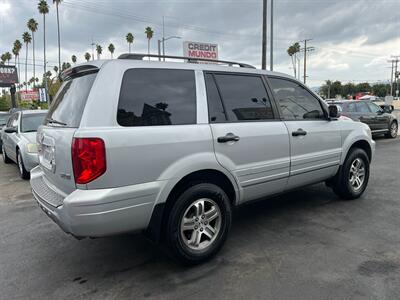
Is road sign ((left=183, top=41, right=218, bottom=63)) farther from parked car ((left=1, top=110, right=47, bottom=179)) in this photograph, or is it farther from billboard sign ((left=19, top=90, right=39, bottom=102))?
billboard sign ((left=19, top=90, right=39, bottom=102))

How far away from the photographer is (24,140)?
749cm

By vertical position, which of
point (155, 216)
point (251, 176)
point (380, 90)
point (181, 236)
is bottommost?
point (181, 236)

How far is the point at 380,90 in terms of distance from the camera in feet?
360

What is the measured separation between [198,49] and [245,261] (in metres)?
10.6

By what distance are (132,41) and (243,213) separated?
232 ft

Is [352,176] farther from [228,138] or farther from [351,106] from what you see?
[351,106]

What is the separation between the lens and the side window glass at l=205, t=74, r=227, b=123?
132 inches

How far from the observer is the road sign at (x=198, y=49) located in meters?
12.4

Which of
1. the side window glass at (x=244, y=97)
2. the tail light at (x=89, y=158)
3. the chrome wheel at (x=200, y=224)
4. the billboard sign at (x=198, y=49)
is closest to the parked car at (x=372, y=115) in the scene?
the billboard sign at (x=198, y=49)

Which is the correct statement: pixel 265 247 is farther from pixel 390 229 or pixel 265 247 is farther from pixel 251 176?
pixel 390 229

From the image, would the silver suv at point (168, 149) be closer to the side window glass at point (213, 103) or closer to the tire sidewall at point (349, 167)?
the side window glass at point (213, 103)

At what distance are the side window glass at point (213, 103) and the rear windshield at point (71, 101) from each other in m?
1.11

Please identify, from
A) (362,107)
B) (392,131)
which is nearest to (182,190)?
(362,107)

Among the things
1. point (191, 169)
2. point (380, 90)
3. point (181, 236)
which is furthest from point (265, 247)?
point (380, 90)
